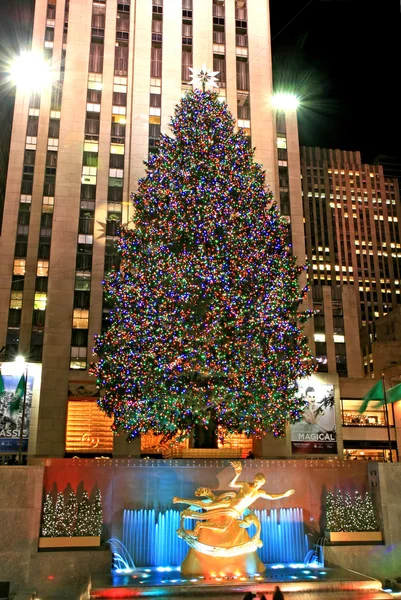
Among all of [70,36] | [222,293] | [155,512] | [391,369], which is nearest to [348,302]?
[391,369]

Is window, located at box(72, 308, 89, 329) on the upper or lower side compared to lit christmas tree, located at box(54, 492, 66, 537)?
upper

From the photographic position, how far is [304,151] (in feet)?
473

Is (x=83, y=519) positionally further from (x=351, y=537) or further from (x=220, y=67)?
(x=220, y=67)

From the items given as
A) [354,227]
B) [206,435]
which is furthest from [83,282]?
[354,227]

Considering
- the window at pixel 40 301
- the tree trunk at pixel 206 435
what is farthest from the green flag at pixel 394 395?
the window at pixel 40 301

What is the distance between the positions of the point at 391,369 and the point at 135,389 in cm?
4227

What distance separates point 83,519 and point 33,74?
41.7m

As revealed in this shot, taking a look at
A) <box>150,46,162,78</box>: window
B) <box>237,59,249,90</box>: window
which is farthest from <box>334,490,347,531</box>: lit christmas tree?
<box>150,46,162,78</box>: window

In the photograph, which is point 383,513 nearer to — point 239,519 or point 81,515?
point 239,519

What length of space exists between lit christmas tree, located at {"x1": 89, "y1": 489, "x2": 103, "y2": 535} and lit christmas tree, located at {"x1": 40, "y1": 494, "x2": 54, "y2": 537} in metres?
1.29

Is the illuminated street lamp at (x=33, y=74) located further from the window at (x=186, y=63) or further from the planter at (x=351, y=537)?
the planter at (x=351, y=537)

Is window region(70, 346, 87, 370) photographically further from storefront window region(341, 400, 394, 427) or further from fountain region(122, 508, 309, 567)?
storefront window region(341, 400, 394, 427)

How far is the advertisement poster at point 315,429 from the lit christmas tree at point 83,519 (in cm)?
2350

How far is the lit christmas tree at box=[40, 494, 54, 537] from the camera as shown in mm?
18250
